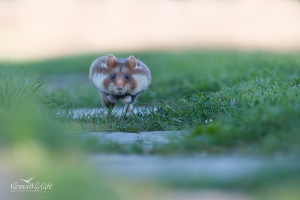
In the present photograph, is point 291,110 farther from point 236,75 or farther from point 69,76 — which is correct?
point 69,76

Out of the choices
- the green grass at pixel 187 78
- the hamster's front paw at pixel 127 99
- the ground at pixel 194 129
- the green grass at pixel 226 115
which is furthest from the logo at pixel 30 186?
the hamster's front paw at pixel 127 99

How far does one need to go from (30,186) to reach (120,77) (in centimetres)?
303

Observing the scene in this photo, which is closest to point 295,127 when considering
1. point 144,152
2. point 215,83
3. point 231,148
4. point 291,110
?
point 291,110

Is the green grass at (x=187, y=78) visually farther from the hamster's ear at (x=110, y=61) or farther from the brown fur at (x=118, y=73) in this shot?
the hamster's ear at (x=110, y=61)

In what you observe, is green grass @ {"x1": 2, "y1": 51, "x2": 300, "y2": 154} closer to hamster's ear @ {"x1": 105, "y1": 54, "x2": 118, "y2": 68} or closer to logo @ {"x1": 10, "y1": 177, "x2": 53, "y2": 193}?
hamster's ear @ {"x1": 105, "y1": 54, "x2": 118, "y2": 68}

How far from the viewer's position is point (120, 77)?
567 cm

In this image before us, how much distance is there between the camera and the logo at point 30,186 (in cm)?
274

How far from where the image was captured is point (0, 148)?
3482 millimetres

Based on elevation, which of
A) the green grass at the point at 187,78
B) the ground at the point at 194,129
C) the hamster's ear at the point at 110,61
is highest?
the hamster's ear at the point at 110,61

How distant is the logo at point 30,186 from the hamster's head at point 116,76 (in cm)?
289

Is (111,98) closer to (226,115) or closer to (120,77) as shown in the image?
(120,77)

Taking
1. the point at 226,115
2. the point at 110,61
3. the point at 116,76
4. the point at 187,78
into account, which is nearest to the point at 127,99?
the point at 116,76

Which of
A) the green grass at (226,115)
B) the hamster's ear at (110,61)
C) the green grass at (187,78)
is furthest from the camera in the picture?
the green grass at (187,78)

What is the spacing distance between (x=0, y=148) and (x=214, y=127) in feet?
7.34
